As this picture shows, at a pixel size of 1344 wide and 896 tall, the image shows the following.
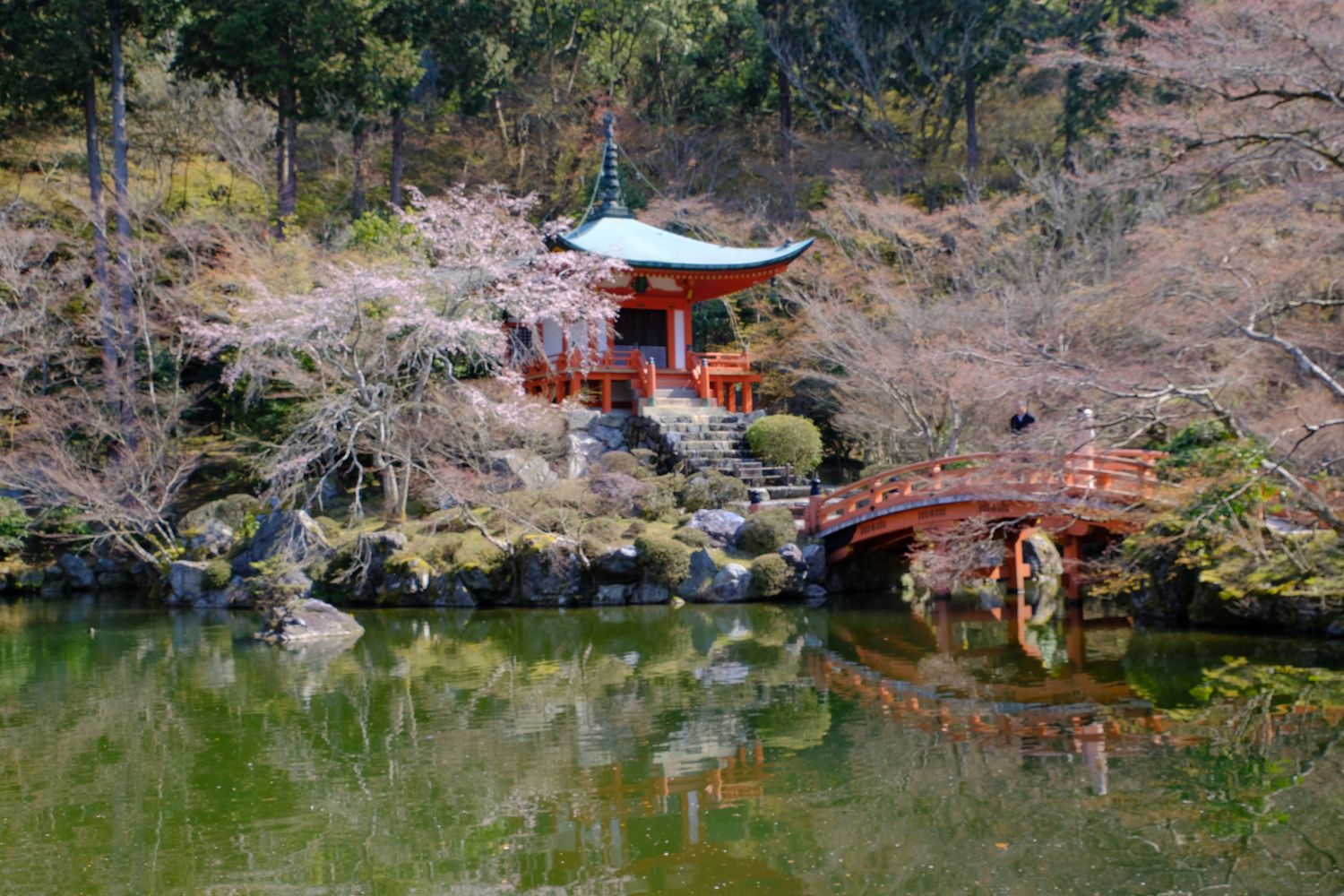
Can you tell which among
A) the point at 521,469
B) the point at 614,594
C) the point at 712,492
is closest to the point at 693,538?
the point at 614,594

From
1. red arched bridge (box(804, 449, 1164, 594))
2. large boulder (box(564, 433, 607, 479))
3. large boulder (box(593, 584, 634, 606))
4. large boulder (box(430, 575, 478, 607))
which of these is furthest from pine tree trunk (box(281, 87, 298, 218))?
red arched bridge (box(804, 449, 1164, 594))

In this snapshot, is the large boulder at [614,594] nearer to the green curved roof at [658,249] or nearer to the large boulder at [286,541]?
the large boulder at [286,541]

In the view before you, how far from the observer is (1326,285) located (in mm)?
15086

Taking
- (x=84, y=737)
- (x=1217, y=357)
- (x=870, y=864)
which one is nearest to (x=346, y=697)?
(x=84, y=737)

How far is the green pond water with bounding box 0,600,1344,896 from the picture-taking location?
5770 millimetres

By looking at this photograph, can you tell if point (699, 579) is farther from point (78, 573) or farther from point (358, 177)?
point (358, 177)

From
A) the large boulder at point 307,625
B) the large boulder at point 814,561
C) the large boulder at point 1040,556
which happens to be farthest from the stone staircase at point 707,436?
the large boulder at point 307,625

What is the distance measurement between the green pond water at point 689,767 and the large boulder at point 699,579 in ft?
9.09

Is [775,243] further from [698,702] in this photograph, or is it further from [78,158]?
[698,702]

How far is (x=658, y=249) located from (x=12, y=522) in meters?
11.1

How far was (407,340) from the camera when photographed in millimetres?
16562

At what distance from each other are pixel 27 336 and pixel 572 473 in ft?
30.1

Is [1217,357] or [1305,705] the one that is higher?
[1217,357]

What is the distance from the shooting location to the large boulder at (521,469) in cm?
1712
